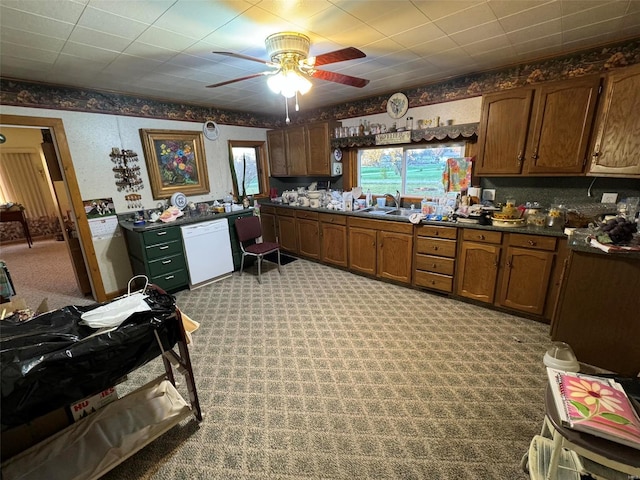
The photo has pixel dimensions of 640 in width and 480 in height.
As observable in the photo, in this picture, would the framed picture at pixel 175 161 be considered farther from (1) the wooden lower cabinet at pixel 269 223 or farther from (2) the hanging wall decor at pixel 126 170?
(1) the wooden lower cabinet at pixel 269 223

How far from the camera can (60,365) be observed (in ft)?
3.61

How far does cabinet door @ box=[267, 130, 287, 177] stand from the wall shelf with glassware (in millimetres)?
1232

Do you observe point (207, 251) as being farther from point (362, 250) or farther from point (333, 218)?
point (362, 250)

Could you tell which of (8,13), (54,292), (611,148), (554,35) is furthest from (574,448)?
(54,292)

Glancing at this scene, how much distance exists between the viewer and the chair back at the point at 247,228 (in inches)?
153

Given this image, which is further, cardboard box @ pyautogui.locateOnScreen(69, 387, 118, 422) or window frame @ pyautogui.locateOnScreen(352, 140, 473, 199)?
window frame @ pyautogui.locateOnScreen(352, 140, 473, 199)

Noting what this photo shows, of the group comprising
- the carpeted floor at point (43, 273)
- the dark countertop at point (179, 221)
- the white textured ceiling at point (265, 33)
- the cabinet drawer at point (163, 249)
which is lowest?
the carpeted floor at point (43, 273)

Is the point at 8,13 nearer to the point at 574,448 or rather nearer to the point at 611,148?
the point at 574,448

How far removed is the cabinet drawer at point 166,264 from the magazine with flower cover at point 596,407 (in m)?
3.59

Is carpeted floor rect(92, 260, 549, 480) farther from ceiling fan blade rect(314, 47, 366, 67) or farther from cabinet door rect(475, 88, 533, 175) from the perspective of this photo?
ceiling fan blade rect(314, 47, 366, 67)

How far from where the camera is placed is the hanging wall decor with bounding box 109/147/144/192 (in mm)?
3281

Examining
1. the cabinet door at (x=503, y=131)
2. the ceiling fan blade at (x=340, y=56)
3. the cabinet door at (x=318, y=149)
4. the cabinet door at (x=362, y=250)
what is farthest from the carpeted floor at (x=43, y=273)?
the cabinet door at (x=503, y=131)

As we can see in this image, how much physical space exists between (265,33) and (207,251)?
104 inches

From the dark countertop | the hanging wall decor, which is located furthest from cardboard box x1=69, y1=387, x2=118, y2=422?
the hanging wall decor
